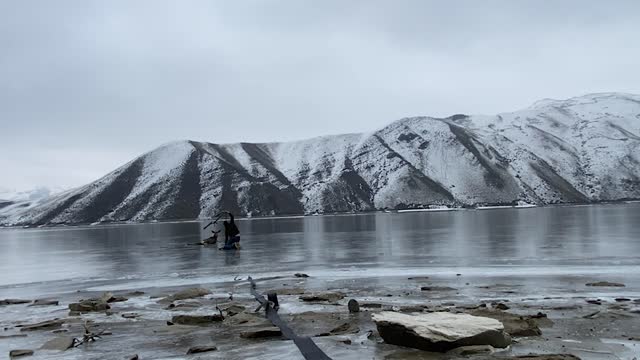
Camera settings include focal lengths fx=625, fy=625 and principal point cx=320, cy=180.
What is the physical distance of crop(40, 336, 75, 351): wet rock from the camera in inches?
534

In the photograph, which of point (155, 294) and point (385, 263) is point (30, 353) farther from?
point (385, 263)

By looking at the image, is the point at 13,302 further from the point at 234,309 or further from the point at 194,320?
the point at 194,320

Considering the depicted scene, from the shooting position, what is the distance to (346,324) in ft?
49.5

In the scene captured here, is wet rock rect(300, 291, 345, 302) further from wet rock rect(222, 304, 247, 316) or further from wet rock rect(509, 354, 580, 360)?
wet rock rect(509, 354, 580, 360)

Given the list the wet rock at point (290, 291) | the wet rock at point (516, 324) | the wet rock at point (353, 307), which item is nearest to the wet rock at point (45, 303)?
the wet rock at point (290, 291)

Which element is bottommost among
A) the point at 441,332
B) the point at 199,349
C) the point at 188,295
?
the point at 188,295

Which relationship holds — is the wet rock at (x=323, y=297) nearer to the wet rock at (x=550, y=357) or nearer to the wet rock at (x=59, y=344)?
the wet rock at (x=59, y=344)

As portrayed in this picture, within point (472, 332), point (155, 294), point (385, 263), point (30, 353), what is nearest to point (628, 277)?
point (385, 263)

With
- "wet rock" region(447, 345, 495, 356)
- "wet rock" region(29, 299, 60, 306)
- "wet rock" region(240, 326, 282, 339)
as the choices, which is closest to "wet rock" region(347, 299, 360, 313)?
"wet rock" region(240, 326, 282, 339)

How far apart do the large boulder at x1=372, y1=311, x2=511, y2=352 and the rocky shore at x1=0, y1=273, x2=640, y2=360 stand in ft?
0.07

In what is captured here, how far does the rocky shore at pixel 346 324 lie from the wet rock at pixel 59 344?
39 mm

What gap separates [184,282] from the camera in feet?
87.6

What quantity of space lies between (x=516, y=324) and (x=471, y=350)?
2389 mm

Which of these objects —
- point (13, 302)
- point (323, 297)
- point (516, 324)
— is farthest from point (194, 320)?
point (13, 302)
